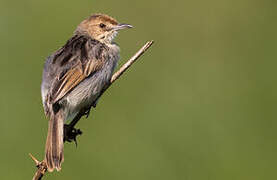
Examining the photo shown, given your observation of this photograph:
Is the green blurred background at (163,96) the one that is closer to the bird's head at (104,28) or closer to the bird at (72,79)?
the bird's head at (104,28)

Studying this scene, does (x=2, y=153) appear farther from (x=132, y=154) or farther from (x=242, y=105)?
(x=242, y=105)

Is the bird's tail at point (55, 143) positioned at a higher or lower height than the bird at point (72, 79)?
lower

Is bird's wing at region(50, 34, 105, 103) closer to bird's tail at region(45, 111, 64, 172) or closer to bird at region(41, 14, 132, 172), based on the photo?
bird at region(41, 14, 132, 172)

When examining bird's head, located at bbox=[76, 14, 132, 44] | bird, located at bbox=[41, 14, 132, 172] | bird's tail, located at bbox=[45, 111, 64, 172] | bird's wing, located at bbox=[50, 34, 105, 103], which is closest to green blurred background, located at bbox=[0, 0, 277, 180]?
bird's head, located at bbox=[76, 14, 132, 44]

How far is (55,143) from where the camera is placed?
6.60 metres

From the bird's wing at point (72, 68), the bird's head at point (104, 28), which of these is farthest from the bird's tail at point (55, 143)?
the bird's head at point (104, 28)

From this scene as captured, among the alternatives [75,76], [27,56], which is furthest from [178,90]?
[75,76]

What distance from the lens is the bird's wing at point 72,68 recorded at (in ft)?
23.3

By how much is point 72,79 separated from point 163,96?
12.5 ft

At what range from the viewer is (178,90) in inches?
436

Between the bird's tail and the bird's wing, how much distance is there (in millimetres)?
176

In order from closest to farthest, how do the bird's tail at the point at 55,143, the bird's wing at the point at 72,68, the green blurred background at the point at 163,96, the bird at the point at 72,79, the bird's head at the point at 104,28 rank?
the bird's tail at the point at 55,143, the bird at the point at 72,79, the bird's wing at the point at 72,68, the bird's head at the point at 104,28, the green blurred background at the point at 163,96

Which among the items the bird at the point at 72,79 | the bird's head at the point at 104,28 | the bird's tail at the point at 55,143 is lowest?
the bird's tail at the point at 55,143

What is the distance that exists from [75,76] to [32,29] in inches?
205
